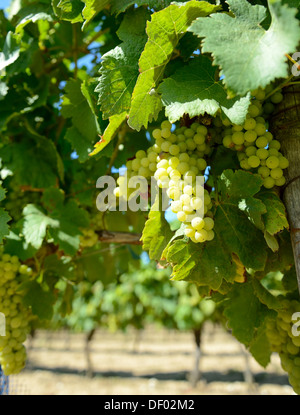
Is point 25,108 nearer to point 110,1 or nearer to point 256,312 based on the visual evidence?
point 110,1

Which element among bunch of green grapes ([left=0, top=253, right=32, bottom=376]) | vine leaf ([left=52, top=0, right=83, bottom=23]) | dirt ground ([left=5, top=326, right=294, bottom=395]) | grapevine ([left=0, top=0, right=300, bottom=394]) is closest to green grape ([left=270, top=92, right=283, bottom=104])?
grapevine ([left=0, top=0, right=300, bottom=394])

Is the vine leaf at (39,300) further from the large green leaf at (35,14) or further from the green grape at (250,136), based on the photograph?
the green grape at (250,136)

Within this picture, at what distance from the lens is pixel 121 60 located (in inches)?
44.6

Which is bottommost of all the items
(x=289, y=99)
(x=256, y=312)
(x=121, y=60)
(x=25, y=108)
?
(x=256, y=312)

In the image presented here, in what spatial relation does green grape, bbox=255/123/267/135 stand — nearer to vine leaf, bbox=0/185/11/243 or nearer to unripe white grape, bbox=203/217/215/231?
unripe white grape, bbox=203/217/215/231

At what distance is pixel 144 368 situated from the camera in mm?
15117

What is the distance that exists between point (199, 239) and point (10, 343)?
1.20m

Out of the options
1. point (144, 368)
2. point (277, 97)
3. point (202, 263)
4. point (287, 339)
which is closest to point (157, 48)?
point (277, 97)

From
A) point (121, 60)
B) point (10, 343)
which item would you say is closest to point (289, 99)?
point (121, 60)

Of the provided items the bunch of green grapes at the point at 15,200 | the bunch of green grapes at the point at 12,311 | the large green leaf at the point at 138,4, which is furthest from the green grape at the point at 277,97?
the bunch of green grapes at the point at 15,200

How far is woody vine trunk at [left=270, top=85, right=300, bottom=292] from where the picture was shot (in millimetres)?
1059

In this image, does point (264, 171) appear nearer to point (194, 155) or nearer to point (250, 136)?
point (250, 136)

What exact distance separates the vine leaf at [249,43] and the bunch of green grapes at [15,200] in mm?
1479

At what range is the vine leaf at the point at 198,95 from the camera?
95cm
